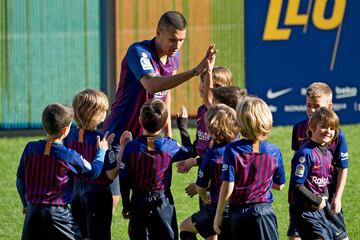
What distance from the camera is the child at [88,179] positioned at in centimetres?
843

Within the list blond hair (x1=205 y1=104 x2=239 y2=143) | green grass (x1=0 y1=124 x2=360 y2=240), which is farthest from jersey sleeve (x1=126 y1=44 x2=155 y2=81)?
green grass (x1=0 y1=124 x2=360 y2=240)

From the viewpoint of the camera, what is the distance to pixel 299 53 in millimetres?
16812

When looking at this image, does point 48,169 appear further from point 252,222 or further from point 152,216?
point 252,222

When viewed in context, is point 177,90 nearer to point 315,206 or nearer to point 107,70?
point 107,70

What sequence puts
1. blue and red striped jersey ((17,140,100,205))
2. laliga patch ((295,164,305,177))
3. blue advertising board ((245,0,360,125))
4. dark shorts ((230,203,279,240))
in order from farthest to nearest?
1. blue advertising board ((245,0,360,125))
2. laliga patch ((295,164,305,177))
3. blue and red striped jersey ((17,140,100,205))
4. dark shorts ((230,203,279,240))

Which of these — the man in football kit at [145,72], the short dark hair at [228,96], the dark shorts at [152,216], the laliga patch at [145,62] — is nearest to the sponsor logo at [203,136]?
the man in football kit at [145,72]

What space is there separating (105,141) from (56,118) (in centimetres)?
53

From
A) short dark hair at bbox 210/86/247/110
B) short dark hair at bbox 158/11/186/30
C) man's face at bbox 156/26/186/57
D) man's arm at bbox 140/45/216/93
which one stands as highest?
short dark hair at bbox 158/11/186/30

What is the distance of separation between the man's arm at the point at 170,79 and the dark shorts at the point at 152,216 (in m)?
0.93

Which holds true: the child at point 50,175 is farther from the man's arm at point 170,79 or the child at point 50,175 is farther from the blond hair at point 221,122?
the blond hair at point 221,122

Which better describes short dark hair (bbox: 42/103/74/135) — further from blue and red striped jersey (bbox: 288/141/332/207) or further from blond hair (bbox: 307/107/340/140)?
blond hair (bbox: 307/107/340/140)

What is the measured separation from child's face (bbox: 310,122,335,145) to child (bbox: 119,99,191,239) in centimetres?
112

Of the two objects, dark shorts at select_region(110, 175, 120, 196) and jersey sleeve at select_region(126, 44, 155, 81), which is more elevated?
jersey sleeve at select_region(126, 44, 155, 81)

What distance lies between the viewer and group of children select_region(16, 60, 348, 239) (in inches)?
300
